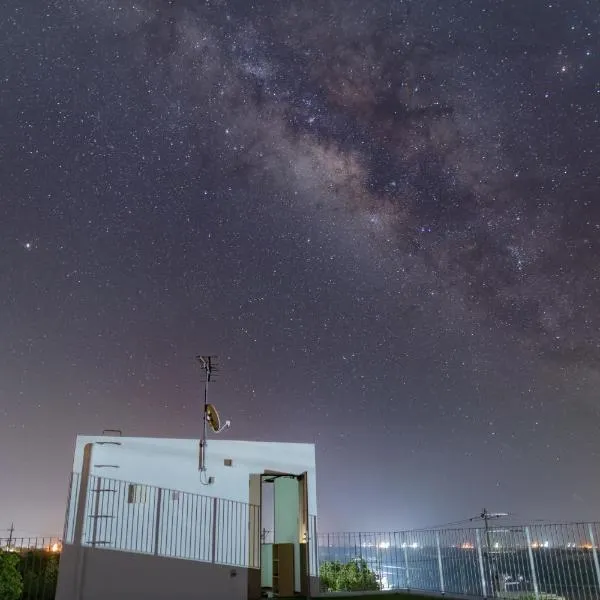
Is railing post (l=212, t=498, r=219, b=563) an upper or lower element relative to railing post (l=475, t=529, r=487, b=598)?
upper

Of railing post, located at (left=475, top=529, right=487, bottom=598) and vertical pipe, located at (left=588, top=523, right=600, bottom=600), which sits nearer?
vertical pipe, located at (left=588, top=523, right=600, bottom=600)

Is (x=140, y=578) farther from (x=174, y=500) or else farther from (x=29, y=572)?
(x=29, y=572)

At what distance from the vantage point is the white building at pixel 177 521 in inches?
426

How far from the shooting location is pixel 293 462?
13.2 m

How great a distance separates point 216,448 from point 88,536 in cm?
286

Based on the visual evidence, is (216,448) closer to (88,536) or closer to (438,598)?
(88,536)

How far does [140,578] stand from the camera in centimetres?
1091

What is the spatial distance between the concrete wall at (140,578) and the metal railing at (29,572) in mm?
1367

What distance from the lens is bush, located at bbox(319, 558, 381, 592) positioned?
1612 cm

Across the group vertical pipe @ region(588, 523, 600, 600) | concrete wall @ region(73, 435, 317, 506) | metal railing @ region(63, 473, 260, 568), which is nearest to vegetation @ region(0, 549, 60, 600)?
metal railing @ region(63, 473, 260, 568)

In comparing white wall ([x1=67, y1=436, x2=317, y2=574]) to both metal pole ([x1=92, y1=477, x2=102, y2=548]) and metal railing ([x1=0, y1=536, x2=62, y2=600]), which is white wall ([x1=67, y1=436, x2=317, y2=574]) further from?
metal railing ([x1=0, y1=536, x2=62, y2=600])

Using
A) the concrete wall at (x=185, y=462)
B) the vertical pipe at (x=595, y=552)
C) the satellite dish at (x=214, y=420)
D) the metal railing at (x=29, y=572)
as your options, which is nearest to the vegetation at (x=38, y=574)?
the metal railing at (x=29, y=572)

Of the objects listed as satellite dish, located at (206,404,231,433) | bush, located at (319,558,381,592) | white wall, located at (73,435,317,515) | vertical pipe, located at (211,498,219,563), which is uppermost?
satellite dish, located at (206,404,231,433)

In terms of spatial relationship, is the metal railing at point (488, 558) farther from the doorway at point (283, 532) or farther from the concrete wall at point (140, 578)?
the concrete wall at point (140, 578)
